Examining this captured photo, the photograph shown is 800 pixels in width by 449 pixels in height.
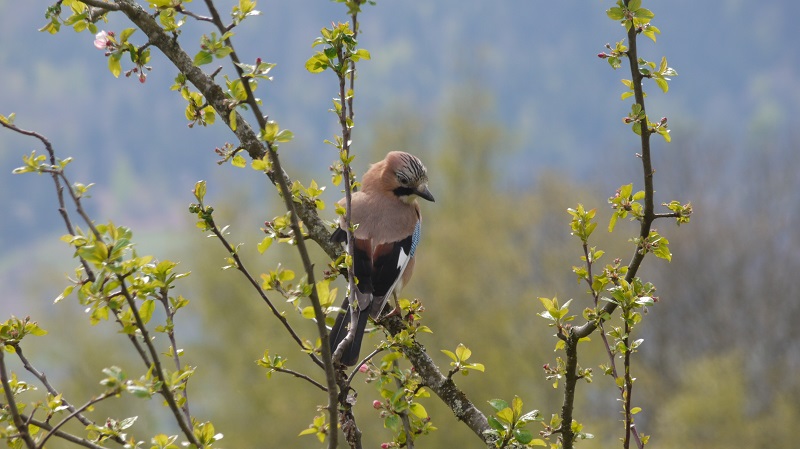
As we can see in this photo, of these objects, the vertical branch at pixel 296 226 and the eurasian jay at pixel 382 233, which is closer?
the vertical branch at pixel 296 226

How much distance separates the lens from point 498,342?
71.5 ft

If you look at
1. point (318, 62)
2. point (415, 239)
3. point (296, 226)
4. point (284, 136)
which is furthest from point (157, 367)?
point (415, 239)

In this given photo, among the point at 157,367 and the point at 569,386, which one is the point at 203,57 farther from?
the point at 569,386

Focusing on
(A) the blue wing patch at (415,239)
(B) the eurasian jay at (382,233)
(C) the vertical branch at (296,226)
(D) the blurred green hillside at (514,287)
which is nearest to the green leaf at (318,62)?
(C) the vertical branch at (296,226)

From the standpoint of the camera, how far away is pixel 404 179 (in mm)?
5934

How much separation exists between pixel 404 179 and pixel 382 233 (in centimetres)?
81

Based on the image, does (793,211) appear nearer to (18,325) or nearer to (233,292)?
(233,292)

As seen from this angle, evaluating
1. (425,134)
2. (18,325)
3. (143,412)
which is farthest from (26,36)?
(18,325)

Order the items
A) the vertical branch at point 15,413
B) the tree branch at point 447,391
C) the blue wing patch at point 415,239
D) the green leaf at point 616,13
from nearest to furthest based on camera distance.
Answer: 1. the vertical branch at point 15,413
2. the green leaf at point 616,13
3. the tree branch at point 447,391
4. the blue wing patch at point 415,239

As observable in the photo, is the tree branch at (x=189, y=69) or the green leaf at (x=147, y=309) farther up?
the tree branch at (x=189, y=69)

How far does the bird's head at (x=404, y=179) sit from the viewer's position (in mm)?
5918

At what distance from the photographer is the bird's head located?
233 inches

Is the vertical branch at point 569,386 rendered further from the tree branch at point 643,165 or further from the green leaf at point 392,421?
the green leaf at point 392,421

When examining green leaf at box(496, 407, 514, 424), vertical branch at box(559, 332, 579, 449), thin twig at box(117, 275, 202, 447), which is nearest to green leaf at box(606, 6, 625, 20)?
vertical branch at box(559, 332, 579, 449)
